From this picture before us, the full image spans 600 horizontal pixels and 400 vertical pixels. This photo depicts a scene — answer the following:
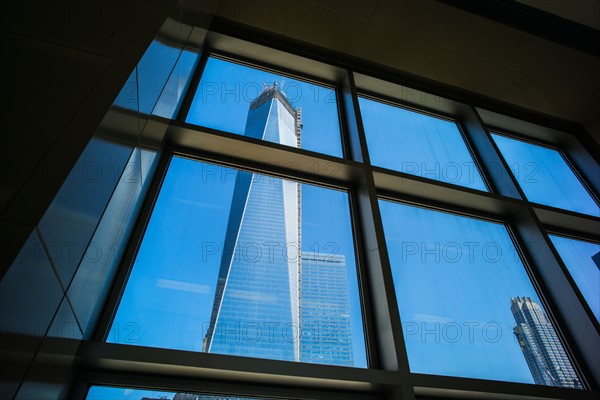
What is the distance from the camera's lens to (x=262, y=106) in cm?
274

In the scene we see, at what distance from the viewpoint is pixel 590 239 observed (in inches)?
119

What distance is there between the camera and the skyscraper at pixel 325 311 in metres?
1.70

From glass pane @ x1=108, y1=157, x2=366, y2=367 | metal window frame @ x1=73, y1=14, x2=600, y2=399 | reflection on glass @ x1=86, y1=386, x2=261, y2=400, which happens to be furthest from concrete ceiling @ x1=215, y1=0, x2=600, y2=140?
reflection on glass @ x1=86, y1=386, x2=261, y2=400

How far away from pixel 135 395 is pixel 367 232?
4.83 feet

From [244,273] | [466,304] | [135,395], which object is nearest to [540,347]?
[466,304]

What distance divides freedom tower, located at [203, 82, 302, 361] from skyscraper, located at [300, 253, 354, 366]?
47mm

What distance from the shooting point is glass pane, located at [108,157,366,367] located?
5.27ft

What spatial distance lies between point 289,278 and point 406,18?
2.41 metres

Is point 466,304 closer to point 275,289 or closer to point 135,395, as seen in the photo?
point 275,289

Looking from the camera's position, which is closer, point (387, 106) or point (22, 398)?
point (22, 398)

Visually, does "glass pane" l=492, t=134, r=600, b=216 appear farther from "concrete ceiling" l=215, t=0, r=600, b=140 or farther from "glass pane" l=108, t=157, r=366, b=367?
"glass pane" l=108, t=157, r=366, b=367

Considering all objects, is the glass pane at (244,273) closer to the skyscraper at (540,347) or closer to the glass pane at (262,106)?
the glass pane at (262,106)

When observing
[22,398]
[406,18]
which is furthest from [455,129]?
[22,398]

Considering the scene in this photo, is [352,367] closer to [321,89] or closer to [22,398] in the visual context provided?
[22,398]
